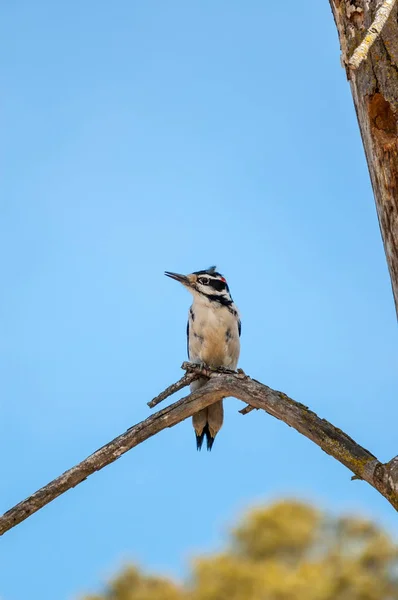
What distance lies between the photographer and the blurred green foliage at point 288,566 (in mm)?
13289

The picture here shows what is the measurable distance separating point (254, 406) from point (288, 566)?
1061 centimetres

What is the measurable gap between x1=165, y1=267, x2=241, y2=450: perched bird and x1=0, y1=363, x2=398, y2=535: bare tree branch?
2354mm

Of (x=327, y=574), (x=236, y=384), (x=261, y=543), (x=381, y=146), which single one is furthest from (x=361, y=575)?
(x=381, y=146)

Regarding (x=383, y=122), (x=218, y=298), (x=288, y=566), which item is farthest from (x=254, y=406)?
(x=288, y=566)

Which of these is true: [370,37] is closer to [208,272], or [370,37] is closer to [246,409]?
[246,409]

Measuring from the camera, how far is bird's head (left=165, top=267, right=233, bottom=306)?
714cm

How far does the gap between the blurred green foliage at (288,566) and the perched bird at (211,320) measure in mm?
6768

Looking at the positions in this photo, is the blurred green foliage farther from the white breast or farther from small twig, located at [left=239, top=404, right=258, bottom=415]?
small twig, located at [left=239, top=404, right=258, bottom=415]

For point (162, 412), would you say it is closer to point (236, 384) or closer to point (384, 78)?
point (236, 384)

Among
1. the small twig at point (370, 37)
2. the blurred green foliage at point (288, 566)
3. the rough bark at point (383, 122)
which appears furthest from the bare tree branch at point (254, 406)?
the blurred green foliage at point (288, 566)

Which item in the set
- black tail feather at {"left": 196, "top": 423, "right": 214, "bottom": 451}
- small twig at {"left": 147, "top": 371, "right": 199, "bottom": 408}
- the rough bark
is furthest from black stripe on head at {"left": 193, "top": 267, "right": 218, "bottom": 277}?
the rough bark

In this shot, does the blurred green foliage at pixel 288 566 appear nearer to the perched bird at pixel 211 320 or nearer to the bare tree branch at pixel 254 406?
the perched bird at pixel 211 320

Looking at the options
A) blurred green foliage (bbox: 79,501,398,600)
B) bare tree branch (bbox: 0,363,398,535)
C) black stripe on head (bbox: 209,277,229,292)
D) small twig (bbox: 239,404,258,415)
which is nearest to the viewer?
bare tree branch (bbox: 0,363,398,535)

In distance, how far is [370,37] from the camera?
128 inches
